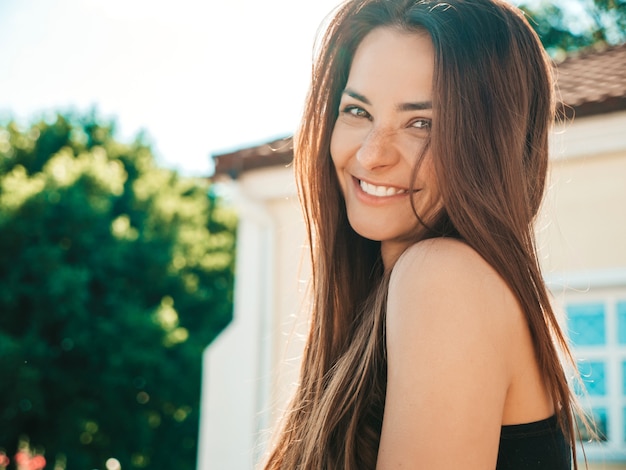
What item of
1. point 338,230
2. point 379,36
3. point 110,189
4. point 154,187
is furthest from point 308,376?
point 154,187

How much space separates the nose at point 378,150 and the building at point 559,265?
2.76 metres

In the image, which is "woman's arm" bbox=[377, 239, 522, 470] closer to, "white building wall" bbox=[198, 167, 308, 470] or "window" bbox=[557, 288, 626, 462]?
"window" bbox=[557, 288, 626, 462]

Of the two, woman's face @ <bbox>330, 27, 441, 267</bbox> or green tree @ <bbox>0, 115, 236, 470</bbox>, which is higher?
woman's face @ <bbox>330, 27, 441, 267</bbox>

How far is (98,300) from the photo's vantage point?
18297mm

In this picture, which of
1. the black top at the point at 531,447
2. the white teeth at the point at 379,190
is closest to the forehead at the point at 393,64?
the white teeth at the point at 379,190

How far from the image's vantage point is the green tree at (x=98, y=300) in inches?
645

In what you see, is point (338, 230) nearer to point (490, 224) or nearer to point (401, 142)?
point (401, 142)

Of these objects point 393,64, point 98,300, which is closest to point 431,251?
point 393,64

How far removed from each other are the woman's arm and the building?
314cm

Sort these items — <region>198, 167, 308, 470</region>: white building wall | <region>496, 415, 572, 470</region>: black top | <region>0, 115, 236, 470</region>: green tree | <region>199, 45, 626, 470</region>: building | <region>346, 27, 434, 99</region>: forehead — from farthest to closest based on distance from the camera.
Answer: <region>0, 115, 236, 470</region>: green tree, <region>198, 167, 308, 470</region>: white building wall, <region>199, 45, 626, 470</region>: building, <region>346, 27, 434, 99</region>: forehead, <region>496, 415, 572, 470</region>: black top

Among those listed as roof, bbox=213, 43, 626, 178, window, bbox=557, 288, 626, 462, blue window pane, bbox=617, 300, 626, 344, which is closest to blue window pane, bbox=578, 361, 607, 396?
window, bbox=557, 288, 626, 462

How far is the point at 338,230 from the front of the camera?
6.61ft

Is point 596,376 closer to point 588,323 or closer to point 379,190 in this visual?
point 588,323

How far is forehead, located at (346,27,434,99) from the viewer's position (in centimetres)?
162
